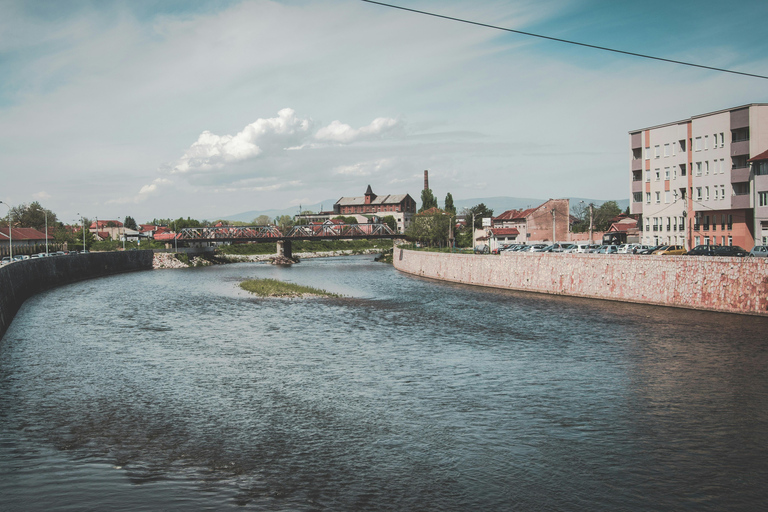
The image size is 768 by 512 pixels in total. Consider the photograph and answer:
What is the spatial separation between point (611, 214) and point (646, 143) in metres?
107

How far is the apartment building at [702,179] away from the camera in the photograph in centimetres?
6525

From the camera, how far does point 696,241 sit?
75.9m

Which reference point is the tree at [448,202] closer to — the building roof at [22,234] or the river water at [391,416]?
the building roof at [22,234]

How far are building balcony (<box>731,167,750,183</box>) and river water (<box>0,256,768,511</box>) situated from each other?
3508cm

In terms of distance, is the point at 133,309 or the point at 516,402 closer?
the point at 516,402

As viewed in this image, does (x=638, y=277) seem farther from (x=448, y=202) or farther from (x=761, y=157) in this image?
(x=448, y=202)

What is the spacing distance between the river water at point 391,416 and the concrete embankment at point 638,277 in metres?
2.71

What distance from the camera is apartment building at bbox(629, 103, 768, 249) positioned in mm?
65250

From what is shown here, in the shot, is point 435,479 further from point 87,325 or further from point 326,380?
point 87,325

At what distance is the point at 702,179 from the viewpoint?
242 feet

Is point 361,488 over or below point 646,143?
below

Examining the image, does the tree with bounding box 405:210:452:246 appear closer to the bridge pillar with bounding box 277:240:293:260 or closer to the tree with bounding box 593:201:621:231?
the bridge pillar with bounding box 277:240:293:260

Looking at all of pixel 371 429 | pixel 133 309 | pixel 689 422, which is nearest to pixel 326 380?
pixel 371 429

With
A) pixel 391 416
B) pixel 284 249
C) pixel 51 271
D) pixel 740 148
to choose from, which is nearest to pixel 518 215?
pixel 284 249
